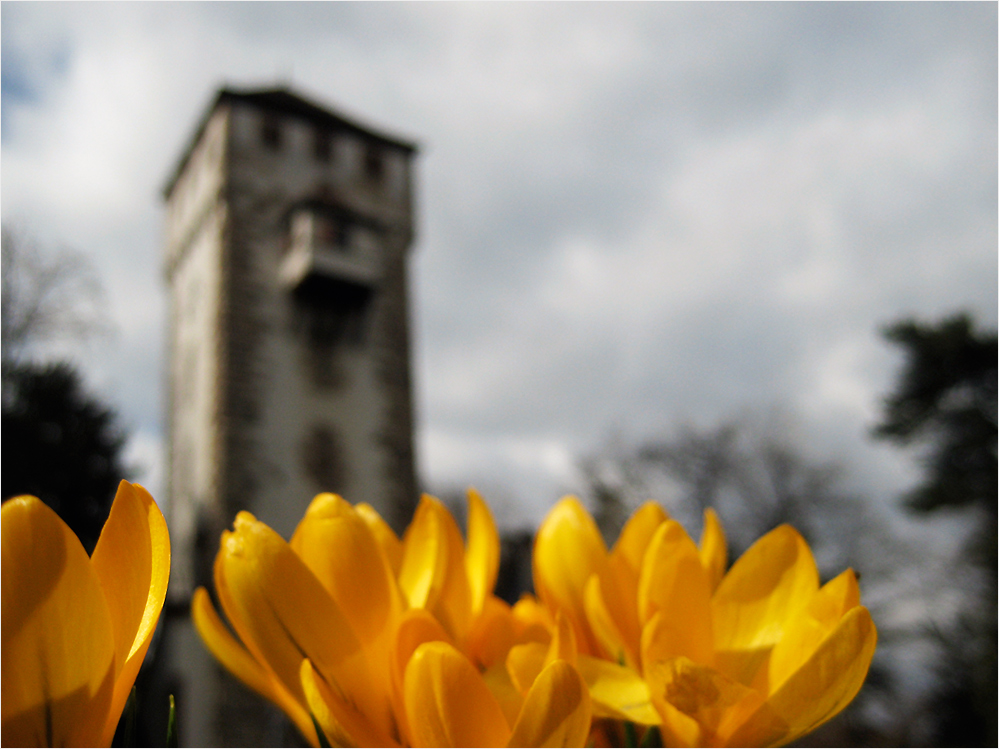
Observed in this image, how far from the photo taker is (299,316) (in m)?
9.96

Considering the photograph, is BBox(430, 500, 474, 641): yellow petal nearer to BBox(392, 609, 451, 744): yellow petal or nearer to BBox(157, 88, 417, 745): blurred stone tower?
BBox(392, 609, 451, 744): yellow petal

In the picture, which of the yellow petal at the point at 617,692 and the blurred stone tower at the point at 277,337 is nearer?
the yellow petal at the point at 617,692

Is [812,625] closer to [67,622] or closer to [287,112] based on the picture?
[67,622]

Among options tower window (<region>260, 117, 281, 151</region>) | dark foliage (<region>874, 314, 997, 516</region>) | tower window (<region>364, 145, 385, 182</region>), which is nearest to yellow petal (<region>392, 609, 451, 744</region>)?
dark foliage (<region>874, 314, 997, 516</region>)

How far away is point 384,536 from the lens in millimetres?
342

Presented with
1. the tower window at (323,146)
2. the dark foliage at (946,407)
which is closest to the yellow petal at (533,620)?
the dark foliage at (946,407)

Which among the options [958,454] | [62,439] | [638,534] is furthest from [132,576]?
[958,454]

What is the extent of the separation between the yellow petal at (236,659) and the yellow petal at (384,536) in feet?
0.22

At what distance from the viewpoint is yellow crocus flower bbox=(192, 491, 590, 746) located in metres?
0.23

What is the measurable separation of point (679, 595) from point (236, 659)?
0.60 feet

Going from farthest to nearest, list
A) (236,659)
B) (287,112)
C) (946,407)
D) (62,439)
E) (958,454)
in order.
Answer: (287,112) < (946,407) < (958,454) < (62,439) < (236,659)

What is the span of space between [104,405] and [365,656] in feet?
27.1

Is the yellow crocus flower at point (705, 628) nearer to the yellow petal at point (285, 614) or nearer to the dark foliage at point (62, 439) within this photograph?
the yellow petal at point (285, 614)

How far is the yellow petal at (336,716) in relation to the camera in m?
0.25
